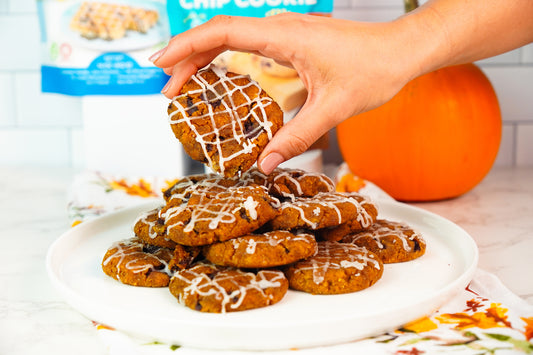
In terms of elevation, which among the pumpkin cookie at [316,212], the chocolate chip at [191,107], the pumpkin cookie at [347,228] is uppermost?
the chocolate chip at [191,107]

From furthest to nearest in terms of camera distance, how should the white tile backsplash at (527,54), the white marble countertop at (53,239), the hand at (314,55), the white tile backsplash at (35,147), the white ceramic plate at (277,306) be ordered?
the white tile backsplash at (35,147)
the white tile backsplash at (527,54)
the hand at (314,55)
the white marble countertop at (53,239)
the white ceramic plate at (277,306)

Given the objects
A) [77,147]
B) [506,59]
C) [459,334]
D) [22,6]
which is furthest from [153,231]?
[506,59]

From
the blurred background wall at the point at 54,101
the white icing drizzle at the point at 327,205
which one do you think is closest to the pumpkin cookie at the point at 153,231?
the white icing drizzle at the point at 327,205

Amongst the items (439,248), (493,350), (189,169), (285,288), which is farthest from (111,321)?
(189,169)

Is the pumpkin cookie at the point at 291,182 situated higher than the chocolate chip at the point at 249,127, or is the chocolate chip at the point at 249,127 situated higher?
the chocolate chip at the point at 249,127

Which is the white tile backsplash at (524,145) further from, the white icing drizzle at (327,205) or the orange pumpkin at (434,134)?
the white icing drizzle at (327,205)

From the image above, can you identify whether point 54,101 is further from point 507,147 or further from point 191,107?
point 507,147

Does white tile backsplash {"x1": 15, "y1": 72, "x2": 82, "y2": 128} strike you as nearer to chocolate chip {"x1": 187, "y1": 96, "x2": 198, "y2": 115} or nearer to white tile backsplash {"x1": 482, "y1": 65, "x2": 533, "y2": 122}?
chocolate chip {"x1": 187, "y1": 96, "x2": 198, "y2": 115}
